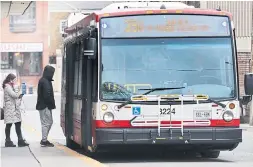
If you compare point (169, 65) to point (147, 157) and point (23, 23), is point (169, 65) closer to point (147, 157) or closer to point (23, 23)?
point (147, 157)

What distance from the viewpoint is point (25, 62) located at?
7025 centimetres

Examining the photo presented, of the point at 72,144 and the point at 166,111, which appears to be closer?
the point at 166,111

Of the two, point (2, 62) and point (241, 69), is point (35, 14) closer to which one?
point (2, 62)

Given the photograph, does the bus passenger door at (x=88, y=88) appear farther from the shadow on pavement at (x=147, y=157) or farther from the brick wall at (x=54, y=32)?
the brick wall at (x=54, y=32)

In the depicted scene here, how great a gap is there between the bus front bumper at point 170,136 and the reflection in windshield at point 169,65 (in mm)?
602

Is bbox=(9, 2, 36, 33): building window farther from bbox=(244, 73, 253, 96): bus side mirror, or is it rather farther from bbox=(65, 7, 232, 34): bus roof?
bbox=(244, 73, 253, 96): bus side mirror

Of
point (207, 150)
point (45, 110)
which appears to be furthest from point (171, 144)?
point (45, 110)

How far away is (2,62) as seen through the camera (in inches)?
2753

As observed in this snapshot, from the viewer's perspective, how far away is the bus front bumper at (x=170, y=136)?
12.0 meters

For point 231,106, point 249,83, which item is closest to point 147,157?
point 231,106

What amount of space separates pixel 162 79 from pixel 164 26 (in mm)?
997

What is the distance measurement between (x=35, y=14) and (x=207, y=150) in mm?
58009

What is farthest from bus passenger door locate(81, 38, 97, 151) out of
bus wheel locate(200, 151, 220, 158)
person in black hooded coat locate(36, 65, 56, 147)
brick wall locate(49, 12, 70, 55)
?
brick wall locate(49, 12, 70, 55)

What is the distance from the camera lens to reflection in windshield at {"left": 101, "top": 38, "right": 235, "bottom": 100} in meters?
12.2
